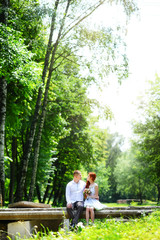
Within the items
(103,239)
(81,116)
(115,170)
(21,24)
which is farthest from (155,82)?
(115,170)

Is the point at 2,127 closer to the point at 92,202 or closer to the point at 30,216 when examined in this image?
the point at 30,216

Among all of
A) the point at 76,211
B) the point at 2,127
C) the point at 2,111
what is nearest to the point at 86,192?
the point at 76,211

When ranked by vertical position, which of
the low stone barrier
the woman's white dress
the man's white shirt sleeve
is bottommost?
the low stone barrier

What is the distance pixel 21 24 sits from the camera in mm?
12195

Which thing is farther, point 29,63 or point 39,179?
point 39,179

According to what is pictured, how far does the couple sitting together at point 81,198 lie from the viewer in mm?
7380

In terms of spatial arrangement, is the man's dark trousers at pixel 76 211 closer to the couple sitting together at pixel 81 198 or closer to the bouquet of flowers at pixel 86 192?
the couple sitting together at pixel 81 198

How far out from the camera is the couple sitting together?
24.2 feet

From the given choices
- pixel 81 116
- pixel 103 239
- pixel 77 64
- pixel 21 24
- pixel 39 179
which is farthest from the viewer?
pixel 81 116

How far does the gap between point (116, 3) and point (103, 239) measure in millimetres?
12342

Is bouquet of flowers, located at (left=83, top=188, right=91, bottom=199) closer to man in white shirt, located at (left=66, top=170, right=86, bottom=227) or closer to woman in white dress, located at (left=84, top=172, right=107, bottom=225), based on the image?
woman in white dress, located at (left=84, top=172, right=107, bottom=225)

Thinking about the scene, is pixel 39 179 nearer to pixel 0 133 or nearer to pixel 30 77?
pixel 0 133

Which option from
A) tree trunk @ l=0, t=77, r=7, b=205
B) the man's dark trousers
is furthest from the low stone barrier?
tree trunk @ l=0, t=77, r=7, b=205

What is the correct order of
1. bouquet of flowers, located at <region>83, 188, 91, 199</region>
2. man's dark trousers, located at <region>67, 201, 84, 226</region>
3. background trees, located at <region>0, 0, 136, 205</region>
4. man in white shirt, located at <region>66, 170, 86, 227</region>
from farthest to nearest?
background trees, located at <region>0, 0, 136, 205</region>, bouquet of flowers, located at <region>83, 188, 91, 199</region>, man in white shirt, located at <region>66, 170, 86, 227</region>, man's dark trousers, located at <region>67, 201, 84, 226</region>
